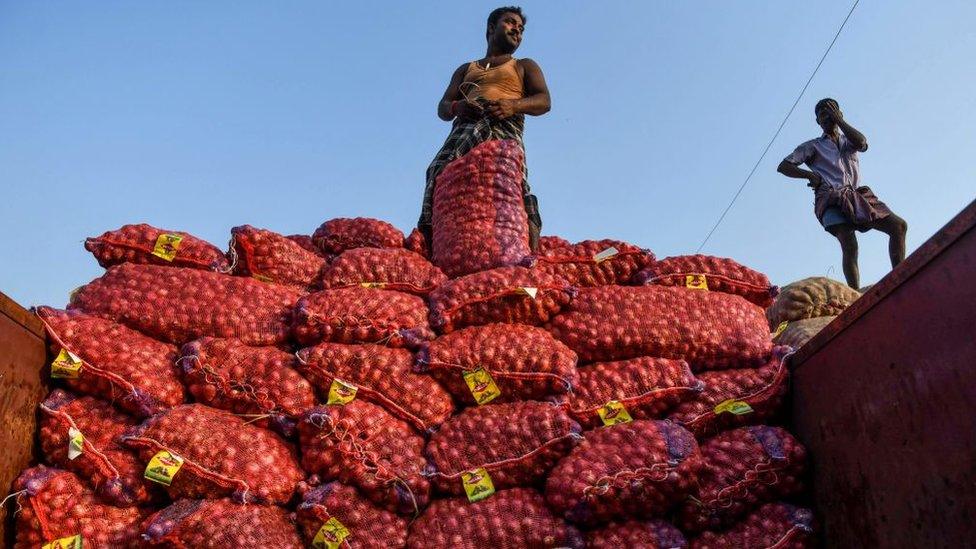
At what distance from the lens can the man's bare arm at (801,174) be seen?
18.3 ft

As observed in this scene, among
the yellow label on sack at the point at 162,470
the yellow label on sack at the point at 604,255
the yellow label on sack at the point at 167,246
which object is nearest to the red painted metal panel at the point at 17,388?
the yellow label on sack at the point at 162,470

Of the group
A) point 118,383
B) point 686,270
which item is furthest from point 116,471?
point 686,270

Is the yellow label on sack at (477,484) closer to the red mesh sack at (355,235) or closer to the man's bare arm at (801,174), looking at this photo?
the red mesh sack at (355,235)

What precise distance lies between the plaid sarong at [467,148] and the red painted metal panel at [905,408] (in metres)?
1.48

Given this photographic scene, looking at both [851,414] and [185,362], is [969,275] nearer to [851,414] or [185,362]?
[851,414]

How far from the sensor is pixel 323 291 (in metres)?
2.67

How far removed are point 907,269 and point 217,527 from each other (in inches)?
79.9

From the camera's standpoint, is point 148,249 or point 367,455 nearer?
point 367,455

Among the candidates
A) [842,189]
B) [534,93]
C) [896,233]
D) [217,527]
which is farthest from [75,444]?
[896,233]

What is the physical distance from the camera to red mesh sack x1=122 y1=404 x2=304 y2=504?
2123mm

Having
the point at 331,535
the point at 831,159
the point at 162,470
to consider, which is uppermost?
the point at 831,159

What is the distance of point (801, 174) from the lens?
5.62 m

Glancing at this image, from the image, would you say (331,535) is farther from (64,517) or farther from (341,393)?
(64,517)

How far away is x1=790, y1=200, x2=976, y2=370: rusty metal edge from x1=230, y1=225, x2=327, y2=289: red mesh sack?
6.39 ft
